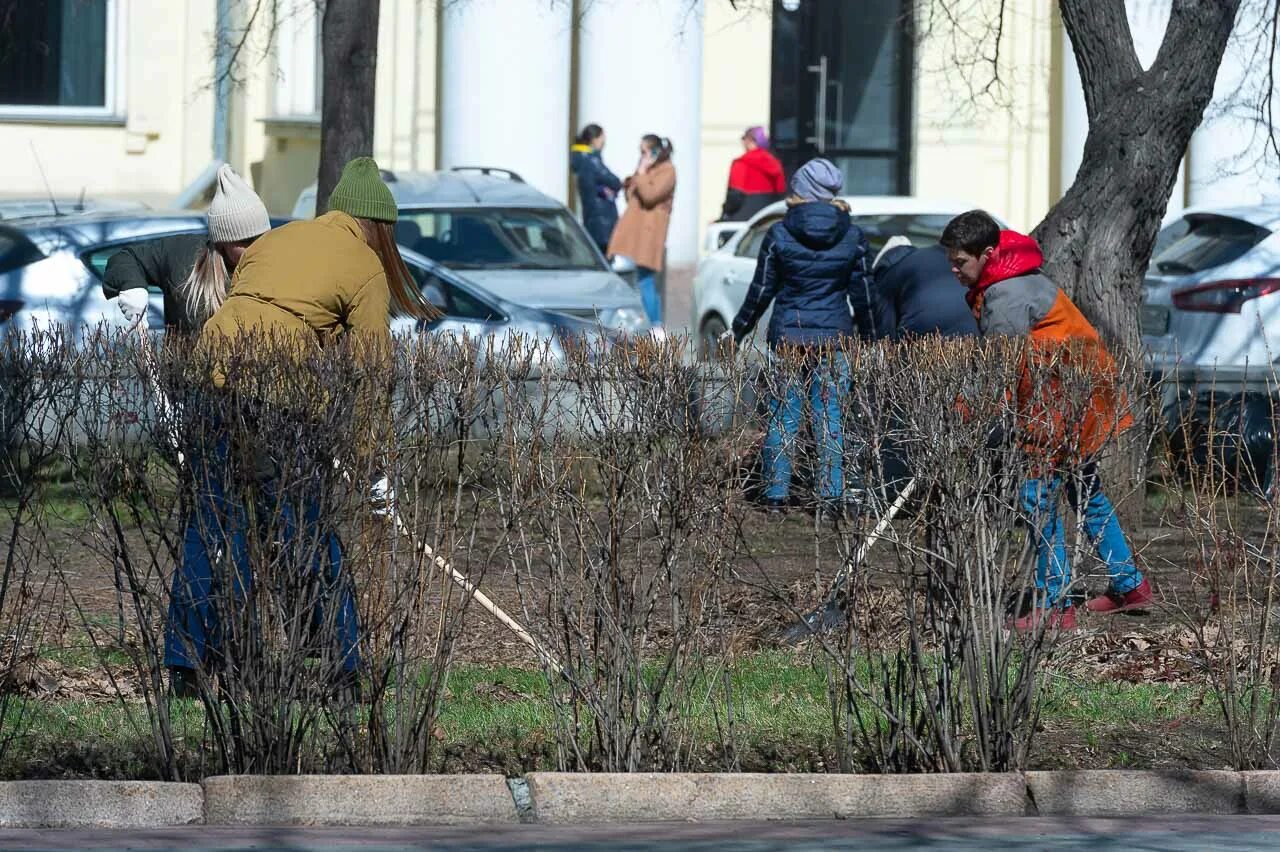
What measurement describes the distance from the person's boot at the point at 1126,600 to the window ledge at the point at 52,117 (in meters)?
18.8

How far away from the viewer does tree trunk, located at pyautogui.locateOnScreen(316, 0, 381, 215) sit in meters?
11.2

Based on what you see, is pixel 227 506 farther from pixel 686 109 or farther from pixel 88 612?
pixel 686 109

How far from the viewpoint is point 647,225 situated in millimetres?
17594

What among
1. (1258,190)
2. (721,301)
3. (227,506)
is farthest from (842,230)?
(1258,190)

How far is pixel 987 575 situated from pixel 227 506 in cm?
209

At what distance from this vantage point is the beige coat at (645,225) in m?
17.6

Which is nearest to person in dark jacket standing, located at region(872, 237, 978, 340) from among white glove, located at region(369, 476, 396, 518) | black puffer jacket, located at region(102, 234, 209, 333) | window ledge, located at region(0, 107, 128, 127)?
black puffer jacket, located at region(102, 234, 209, 333)

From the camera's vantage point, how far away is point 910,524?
5.60m

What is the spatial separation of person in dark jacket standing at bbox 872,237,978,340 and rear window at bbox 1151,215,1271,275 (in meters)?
2.90

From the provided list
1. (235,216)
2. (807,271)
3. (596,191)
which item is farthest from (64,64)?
(235,216)

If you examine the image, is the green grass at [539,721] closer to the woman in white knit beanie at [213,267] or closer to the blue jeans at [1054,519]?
the blue jeans at [1054,519]

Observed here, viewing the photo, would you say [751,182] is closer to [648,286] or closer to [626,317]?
[648,286]

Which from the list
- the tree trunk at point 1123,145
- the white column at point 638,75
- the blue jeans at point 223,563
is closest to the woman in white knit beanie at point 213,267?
the blue jeans at point 223,563

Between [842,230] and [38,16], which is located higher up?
[38,16]
